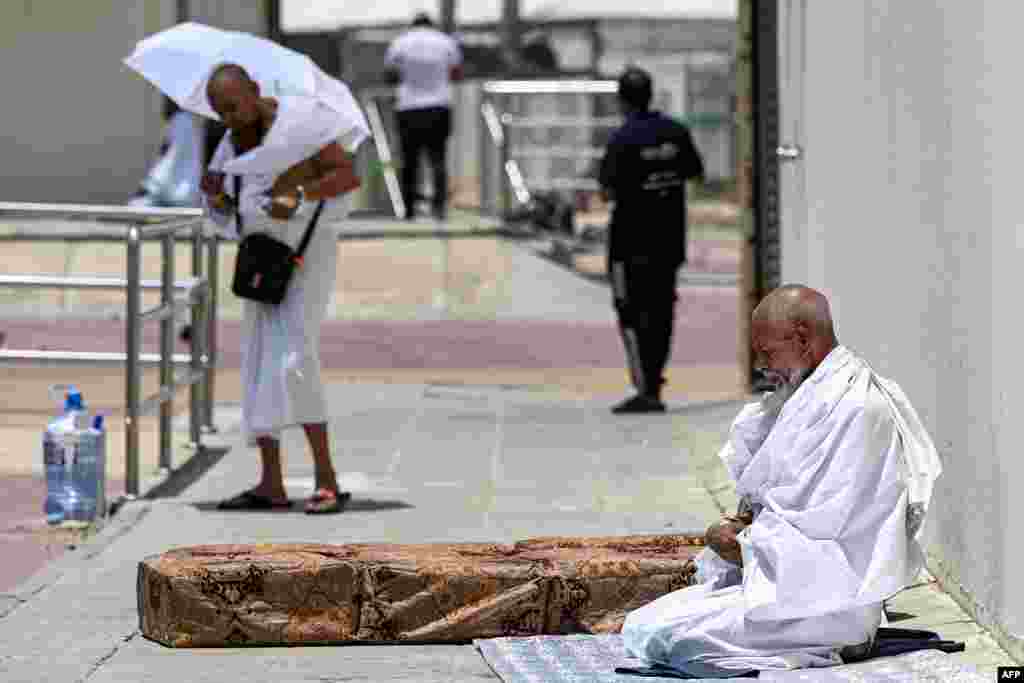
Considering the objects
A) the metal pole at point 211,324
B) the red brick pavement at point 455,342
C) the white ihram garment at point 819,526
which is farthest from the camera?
the red brick pavement at point 455,342

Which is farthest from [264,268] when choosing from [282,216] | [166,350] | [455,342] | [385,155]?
[385,155]

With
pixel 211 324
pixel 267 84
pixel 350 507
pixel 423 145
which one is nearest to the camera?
pixel 350 507

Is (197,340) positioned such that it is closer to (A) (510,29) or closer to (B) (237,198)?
(B) (237,198)

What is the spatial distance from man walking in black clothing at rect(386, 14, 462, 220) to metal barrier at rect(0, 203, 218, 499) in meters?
10.4

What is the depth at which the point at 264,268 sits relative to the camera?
9984 millimetres

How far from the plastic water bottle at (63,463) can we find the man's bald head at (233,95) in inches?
46.9

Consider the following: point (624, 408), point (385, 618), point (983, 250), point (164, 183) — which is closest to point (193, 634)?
point (385, 618)

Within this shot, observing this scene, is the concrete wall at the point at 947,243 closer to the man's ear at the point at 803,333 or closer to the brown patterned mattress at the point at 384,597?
the man's ear at the point at 803,333

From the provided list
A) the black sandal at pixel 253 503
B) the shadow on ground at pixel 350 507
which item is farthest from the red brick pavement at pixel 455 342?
the black sandal at pixel 253 503

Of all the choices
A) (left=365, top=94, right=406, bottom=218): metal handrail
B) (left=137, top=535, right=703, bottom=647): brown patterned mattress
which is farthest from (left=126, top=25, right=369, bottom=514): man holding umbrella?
(left=365, top=94, right=406, bottom=218): metal handrail

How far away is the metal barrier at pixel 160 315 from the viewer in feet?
34.9

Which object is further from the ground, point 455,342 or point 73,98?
point 73,98

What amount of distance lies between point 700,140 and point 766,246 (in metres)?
16.3

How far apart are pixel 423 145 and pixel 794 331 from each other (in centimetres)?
1685
